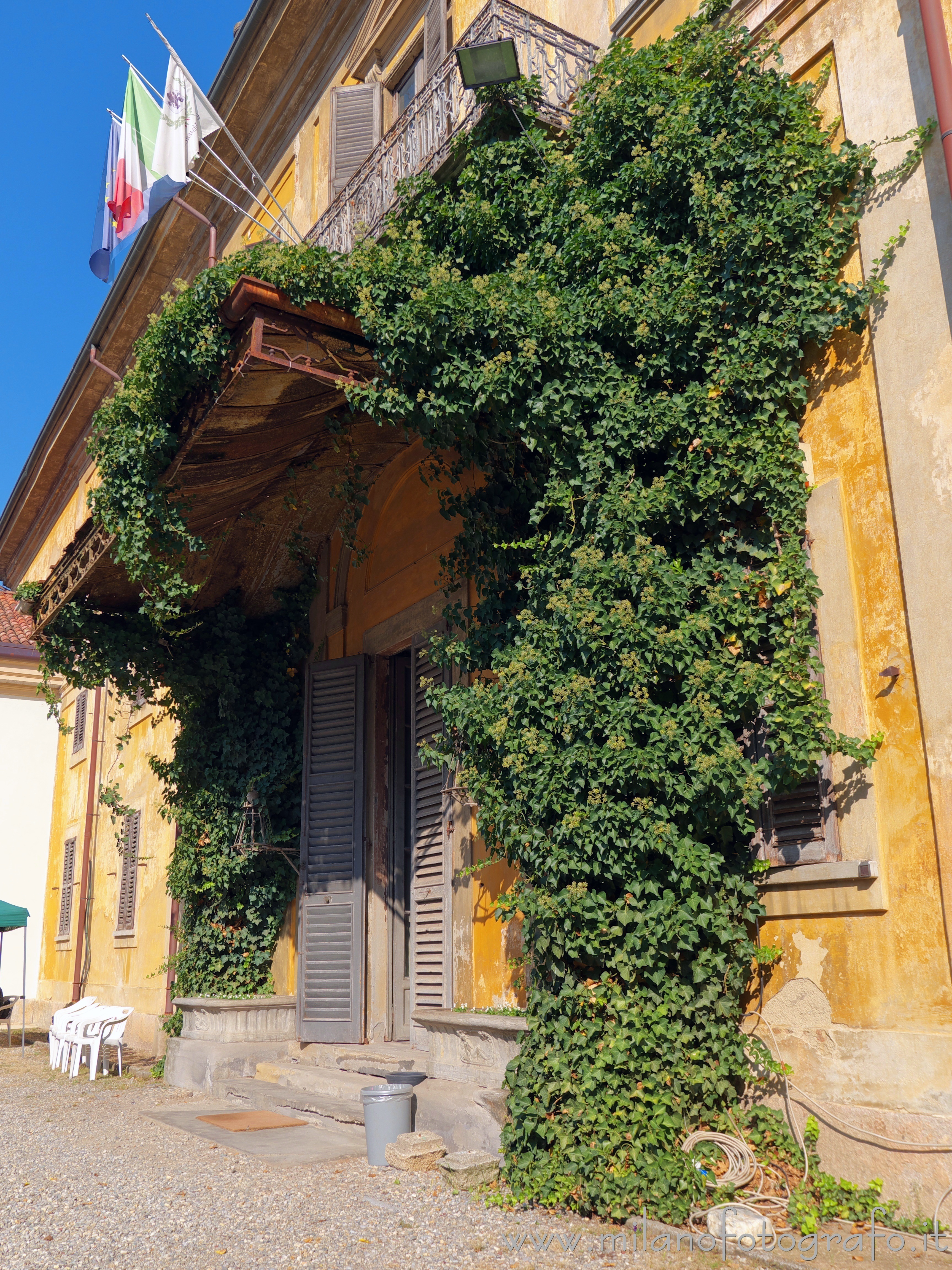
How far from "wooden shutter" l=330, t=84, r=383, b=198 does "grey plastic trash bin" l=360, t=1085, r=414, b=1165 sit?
857 centimetres

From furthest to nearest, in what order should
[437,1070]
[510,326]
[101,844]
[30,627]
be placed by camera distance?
[30,627] < [101,844] < [437,1070] < [510,326]

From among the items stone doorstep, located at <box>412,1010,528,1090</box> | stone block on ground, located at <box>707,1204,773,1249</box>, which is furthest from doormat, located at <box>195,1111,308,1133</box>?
stone block on ground, located at <box>707,1204,773,1249</box>

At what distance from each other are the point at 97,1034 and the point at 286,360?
313 inches

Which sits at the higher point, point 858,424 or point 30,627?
→ point 30,627

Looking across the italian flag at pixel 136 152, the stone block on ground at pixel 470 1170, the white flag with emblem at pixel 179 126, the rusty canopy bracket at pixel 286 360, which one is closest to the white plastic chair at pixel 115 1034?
the stone block on ground at pixel 470 1170

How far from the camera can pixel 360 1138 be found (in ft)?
22.8

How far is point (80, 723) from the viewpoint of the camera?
67.4 feet

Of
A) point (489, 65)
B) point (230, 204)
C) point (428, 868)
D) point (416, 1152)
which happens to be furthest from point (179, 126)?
point (416, 1152)

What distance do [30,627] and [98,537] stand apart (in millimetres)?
16620

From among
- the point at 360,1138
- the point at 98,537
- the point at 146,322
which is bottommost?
the point at 360,1138

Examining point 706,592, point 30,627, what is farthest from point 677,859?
point 30,627

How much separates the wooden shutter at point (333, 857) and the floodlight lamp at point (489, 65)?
490cm

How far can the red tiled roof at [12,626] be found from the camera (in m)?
22.8

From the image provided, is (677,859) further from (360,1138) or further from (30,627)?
(30,627)
